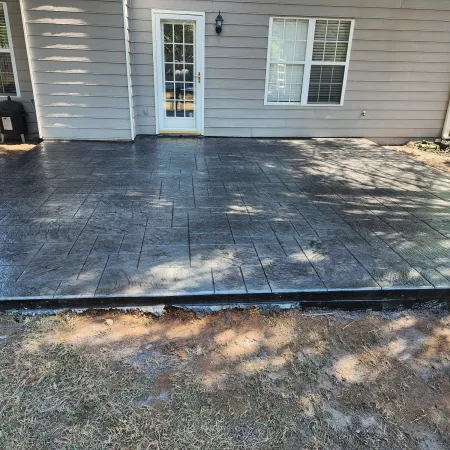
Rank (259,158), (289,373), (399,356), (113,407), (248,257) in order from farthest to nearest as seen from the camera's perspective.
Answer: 1. (259,158)
2. (248,257)
3. (399,356)
4. (289,373)
5. (113,407)

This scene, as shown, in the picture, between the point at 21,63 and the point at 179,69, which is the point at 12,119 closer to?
the point at 21,63

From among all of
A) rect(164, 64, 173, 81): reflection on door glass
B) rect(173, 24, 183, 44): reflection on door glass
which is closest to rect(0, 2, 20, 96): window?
rect(164, 64, 173, 81): reflection on door glass

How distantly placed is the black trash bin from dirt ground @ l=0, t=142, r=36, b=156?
0.65ft

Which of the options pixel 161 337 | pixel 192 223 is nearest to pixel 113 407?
pixel 161 337

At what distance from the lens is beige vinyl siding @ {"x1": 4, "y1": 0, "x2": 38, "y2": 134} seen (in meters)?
5.86

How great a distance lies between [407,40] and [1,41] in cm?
682

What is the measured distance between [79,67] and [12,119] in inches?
56.7

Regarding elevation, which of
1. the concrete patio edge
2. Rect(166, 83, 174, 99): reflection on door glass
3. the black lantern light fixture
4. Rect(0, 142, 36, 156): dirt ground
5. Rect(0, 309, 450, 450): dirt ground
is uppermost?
the black lantern light fixture

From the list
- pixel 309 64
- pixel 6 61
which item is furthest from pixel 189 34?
pixel 6 61

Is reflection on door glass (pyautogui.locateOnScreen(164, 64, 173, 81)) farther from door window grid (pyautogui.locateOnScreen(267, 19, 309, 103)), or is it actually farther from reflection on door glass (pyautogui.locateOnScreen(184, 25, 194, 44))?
door window grid (pyautogui.locateOnScreen(267, 19, 309, 103))

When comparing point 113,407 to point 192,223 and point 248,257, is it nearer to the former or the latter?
point 248,257

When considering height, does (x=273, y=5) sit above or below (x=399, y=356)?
above

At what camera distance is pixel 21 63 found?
6.14 meters

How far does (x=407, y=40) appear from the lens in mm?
6598
